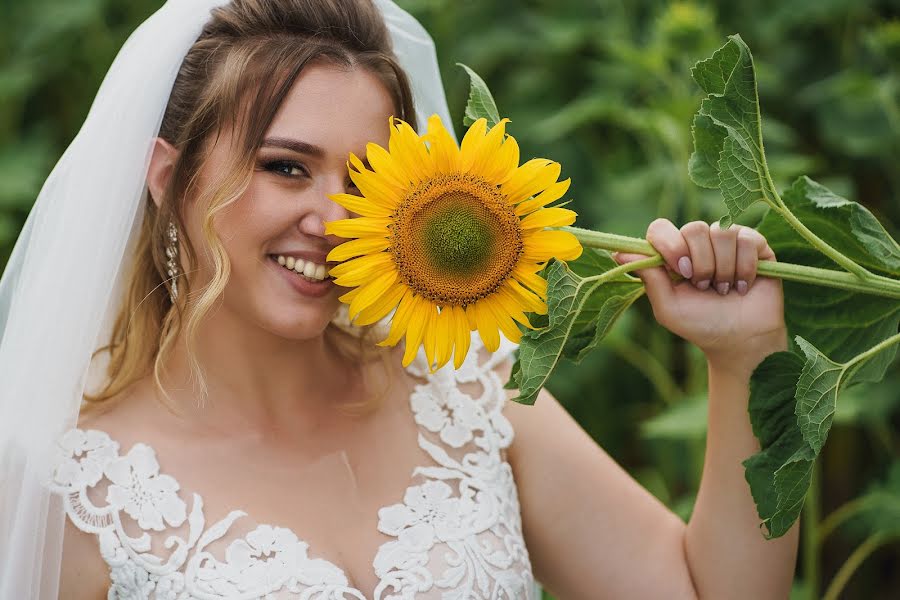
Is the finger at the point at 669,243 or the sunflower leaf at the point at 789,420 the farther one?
the finger at the point at 669,243

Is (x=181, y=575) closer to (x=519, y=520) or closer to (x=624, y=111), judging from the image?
(x=519, y=520)

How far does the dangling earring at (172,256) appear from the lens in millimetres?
1529

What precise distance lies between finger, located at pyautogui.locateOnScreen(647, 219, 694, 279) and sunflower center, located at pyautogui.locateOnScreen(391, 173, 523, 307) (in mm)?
174

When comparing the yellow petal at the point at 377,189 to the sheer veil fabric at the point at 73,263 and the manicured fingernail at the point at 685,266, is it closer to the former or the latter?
the manicured fingernail at the point at 685,266

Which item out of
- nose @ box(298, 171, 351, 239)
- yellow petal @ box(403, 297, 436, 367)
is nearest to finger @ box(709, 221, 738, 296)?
yellow petal @ box(403, 297, 436, 367)

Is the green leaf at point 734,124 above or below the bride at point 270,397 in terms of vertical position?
above

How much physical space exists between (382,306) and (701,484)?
0.60 meters

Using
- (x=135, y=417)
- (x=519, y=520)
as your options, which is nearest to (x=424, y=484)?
(x=519, y=520)

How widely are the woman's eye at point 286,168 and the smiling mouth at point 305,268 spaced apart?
4.0 inches

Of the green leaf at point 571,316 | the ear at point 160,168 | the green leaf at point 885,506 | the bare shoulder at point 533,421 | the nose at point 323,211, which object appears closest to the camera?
the green leaf at point 571,316

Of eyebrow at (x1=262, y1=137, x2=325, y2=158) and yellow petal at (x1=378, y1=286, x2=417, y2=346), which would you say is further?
eyebrow at (x1=262, y1=137, x2=325, y2=158)

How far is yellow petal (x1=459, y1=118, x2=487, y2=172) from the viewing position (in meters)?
1.08

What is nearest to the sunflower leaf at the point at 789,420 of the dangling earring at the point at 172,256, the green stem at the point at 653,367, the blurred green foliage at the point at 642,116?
the dangling earring at the point at 172,256

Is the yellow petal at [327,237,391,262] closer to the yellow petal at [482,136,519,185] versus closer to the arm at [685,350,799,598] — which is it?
the yellow petal at [482,136,519,185]
